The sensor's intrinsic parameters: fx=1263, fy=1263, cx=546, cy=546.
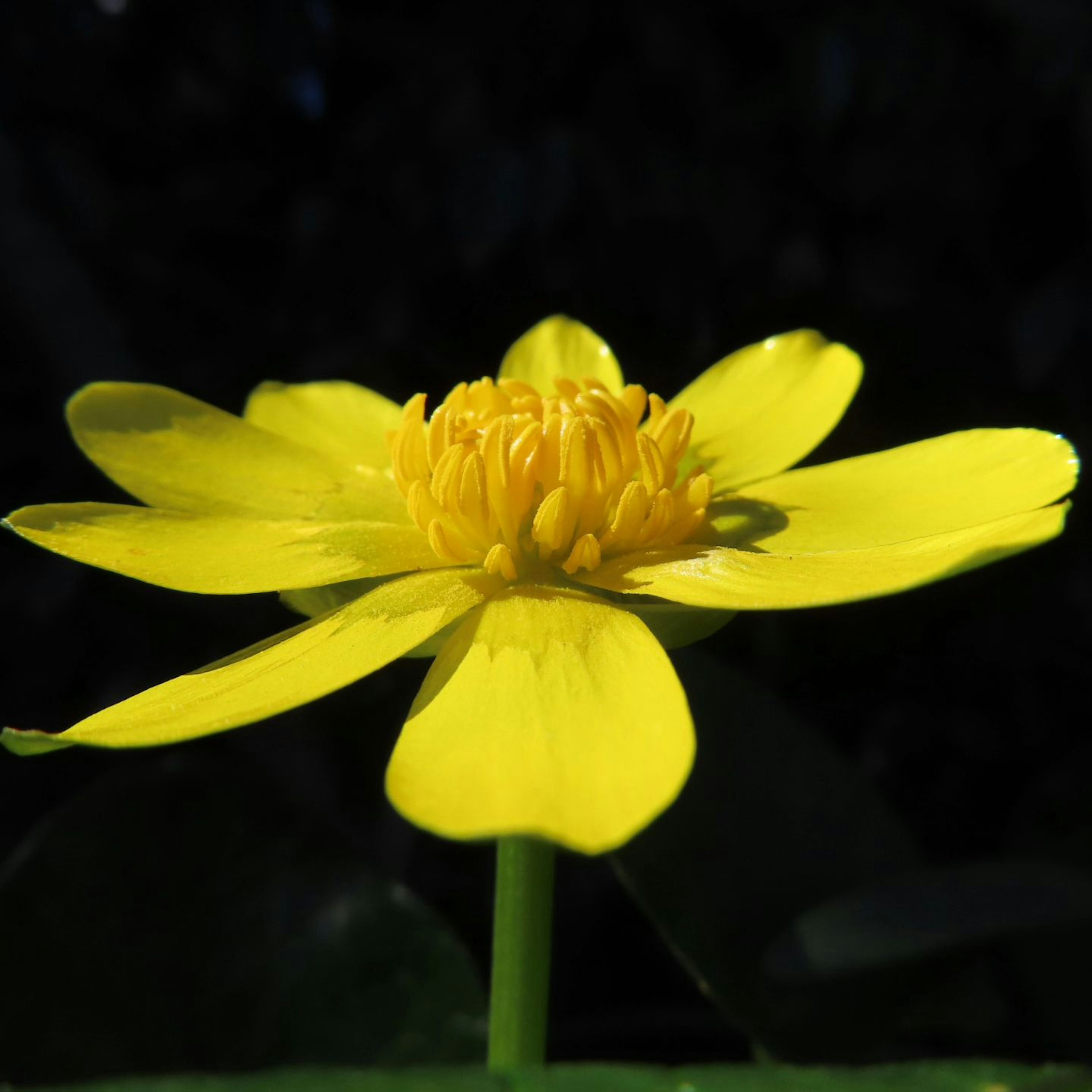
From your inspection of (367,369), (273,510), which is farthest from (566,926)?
(273,510)

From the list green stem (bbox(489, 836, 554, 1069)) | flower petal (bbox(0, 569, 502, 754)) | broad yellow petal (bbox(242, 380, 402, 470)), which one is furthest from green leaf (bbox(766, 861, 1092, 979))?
broad yellow petal (bbox(242, 380, 402, 470))

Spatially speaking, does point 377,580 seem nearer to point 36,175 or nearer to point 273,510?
point 273,510

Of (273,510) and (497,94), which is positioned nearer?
(273,510)

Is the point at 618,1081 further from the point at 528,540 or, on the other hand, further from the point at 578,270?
the point at 578,270

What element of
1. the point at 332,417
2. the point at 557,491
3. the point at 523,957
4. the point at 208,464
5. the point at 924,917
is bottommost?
the point at 523,957

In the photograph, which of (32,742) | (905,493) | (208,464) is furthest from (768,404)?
(32,742)

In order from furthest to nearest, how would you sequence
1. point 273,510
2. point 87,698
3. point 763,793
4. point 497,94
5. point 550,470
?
1. point 87,698
2. point 497,94
3. point 763,793
4. point 273,510
5. point 550,470

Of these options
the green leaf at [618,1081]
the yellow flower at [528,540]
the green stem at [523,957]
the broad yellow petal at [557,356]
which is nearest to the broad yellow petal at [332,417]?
the yellow flower at [528,540]

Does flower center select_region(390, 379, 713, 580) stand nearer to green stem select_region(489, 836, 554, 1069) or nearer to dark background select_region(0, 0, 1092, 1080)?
green stem select_region(489, 836, 554, 1069)
